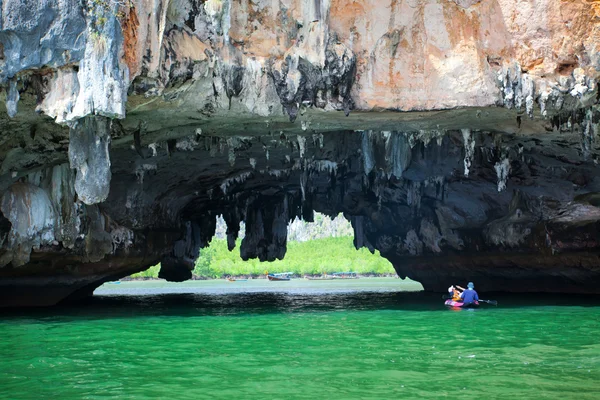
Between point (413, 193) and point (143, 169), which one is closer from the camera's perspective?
point (143, 169)

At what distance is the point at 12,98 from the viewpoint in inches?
547

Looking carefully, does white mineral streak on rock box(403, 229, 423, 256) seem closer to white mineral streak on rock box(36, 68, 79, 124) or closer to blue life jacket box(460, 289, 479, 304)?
blue life jacket box(460, 289, 479, 304)

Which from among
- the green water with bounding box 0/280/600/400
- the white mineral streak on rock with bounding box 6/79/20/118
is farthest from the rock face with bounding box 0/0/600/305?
the green water with bounding box 0/280/600/400

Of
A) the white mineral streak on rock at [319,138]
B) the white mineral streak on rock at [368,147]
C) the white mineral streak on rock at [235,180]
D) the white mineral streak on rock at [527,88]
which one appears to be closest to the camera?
the white mineral streak on rock at [527,88]

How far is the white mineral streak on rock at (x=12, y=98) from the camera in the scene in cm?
1382

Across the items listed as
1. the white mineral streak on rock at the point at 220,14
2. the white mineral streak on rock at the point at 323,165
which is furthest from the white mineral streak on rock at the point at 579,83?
the white mineral streak on rock at the point at 323,165

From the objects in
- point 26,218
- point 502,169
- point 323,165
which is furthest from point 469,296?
point 26,218

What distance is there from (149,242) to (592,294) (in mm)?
18824

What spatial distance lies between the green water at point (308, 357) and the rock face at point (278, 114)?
12.4 ft

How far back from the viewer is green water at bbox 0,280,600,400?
932cm

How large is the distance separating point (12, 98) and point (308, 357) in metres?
8.03

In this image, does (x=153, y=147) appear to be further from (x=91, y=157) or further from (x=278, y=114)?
(x=278, y=114)

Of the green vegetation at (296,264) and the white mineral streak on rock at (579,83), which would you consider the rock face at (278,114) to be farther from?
the green vegetation at (296,264)

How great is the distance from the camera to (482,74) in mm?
16422
